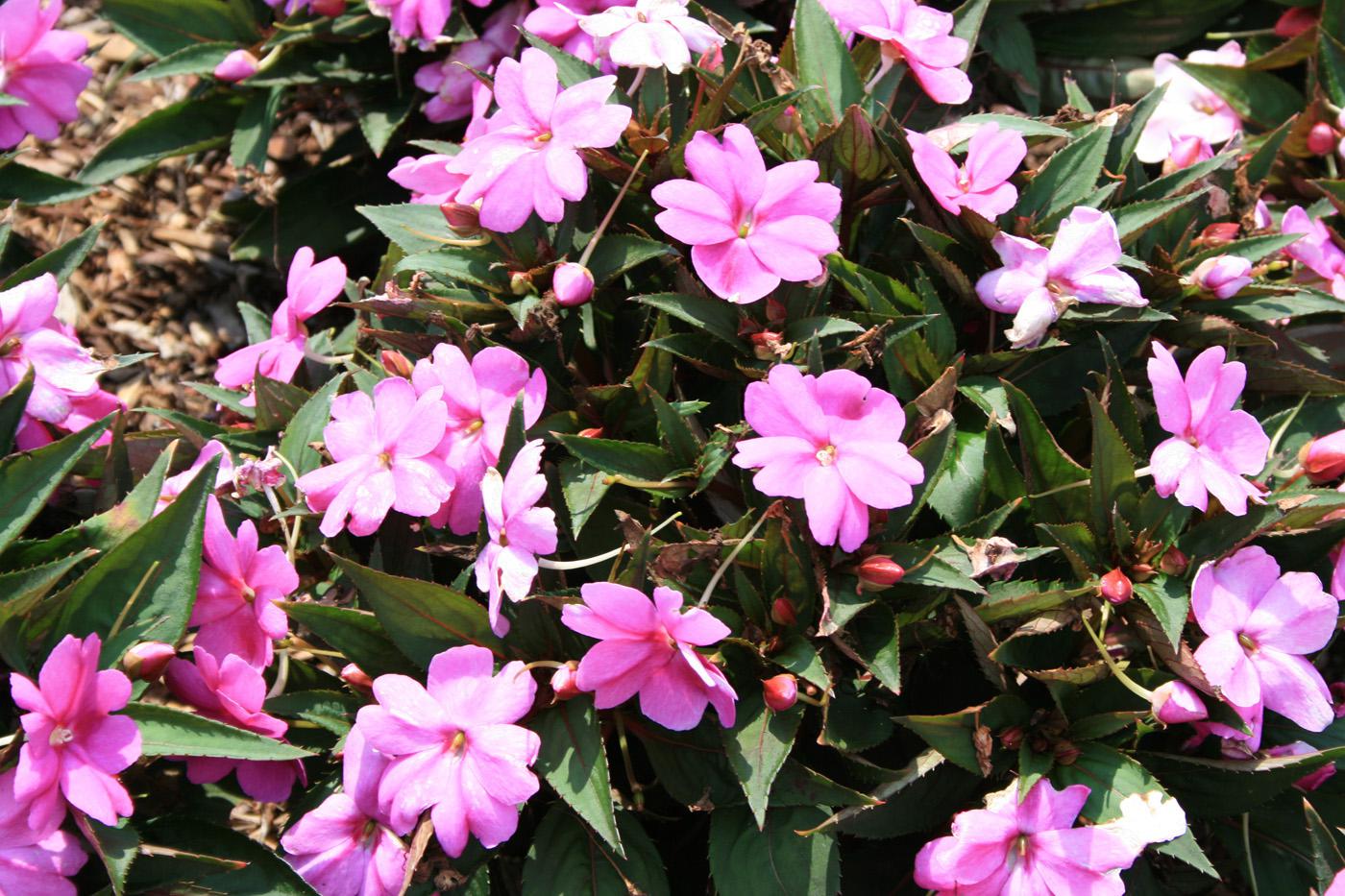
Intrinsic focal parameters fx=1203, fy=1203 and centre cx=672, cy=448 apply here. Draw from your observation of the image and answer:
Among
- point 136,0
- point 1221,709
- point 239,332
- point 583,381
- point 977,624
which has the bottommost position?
point 239,332

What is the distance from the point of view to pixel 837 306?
1.80 m

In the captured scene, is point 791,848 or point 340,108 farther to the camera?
point 340,108

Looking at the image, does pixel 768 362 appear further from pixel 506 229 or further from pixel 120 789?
pixel 120 789

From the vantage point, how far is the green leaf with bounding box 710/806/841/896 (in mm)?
1460

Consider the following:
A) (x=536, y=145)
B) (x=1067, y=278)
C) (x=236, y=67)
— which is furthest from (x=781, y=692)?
(x=236, y=67)

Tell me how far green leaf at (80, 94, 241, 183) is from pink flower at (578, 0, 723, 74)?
118 centimetres

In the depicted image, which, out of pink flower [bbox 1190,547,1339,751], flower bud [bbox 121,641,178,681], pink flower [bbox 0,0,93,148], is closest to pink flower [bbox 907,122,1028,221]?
pink flower [bbox 1190,547,1339,751]

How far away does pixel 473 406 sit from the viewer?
5.03 ft

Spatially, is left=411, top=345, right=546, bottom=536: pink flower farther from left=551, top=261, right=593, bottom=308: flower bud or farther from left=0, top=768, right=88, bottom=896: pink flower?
left=0, top=768, right=88, bottom=896: pink flower

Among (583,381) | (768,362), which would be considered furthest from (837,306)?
(583,381)

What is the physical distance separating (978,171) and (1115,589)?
575 mm

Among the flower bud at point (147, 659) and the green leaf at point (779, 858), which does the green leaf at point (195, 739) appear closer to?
the flower bud at point (147, 659)

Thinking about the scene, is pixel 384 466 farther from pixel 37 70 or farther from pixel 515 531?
pixel 37 70

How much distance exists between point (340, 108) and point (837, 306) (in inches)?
65.6
